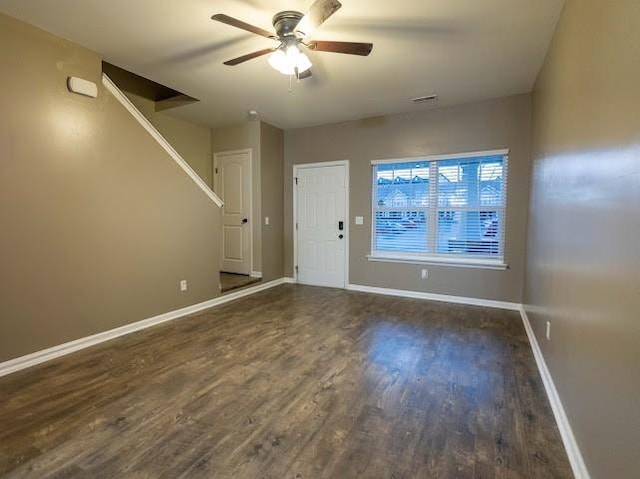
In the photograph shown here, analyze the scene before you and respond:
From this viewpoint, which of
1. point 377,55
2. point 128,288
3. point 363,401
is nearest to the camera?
point 363,401

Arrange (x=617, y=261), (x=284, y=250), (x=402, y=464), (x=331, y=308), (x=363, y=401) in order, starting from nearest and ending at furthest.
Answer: (x=617, y=261) → (x=402, y=464) → (x=363, y=401) → (x=331, y=308) → (x=284, y=250)

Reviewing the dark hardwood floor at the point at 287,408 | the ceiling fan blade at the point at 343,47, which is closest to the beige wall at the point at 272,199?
the dark hardwood floor at the point at 287,408

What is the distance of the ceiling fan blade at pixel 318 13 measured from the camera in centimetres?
200

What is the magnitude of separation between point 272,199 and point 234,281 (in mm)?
1505

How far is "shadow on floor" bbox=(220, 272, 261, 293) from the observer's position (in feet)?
15.7

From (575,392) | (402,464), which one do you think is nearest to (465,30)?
(575,392)

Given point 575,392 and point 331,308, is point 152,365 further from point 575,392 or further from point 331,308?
point 575,392

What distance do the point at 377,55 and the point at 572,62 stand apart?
62.9 inches

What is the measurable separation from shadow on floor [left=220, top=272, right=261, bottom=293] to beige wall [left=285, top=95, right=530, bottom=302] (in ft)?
2.75

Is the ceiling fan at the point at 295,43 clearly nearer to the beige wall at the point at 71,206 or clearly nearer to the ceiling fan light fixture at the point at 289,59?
the ceiling fan light fixture at the point at 289,59

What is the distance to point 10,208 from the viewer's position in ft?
8.37

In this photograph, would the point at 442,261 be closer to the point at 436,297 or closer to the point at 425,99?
the point at 436,297

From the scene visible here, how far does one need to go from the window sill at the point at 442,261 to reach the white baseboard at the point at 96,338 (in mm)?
2258

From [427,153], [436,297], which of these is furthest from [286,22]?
[436,297]
